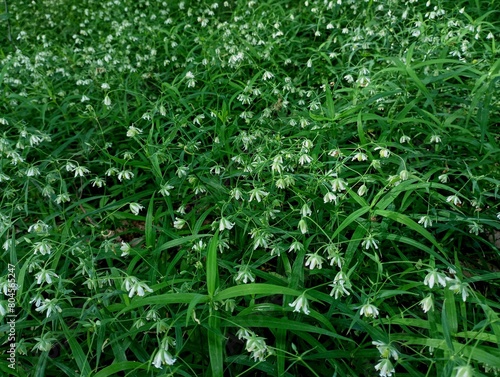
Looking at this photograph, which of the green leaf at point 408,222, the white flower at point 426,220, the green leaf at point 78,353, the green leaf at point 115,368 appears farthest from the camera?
the white flower at point 426,220

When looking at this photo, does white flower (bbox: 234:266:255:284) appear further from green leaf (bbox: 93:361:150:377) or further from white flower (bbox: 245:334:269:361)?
green leaf (bbox: 93:361:150:377)

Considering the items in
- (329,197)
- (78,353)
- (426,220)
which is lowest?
(78,353)

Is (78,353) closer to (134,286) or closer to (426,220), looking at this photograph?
(134,286)

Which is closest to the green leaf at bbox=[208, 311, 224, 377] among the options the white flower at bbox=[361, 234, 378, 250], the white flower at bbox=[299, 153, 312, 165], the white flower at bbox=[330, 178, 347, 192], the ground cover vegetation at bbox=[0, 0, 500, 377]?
the ground cover vegetation at bbox=[0, 0, 500, 377]

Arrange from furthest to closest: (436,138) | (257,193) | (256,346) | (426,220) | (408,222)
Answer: (436,138), (257,193), (426,220), (408,222), (256,346)

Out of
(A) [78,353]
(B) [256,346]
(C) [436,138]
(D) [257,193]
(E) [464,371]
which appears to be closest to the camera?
(E) [464,371]

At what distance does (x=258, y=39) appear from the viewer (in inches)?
178

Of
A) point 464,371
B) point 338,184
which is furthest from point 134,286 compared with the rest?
point 464,371

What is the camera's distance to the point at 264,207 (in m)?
2.42

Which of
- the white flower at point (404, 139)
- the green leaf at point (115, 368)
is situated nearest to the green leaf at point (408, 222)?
the white flower at point (404, 139)

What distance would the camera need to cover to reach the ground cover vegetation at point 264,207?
1787 millimetres

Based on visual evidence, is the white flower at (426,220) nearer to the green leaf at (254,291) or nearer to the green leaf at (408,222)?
the green leaf at (408,222)

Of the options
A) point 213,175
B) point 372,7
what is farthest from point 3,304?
point 372,7

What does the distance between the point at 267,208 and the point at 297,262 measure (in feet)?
1.21
